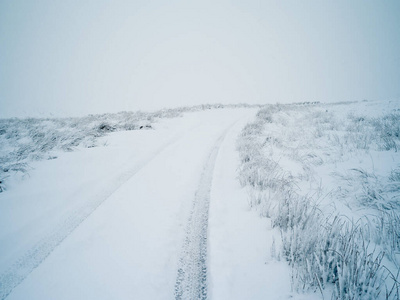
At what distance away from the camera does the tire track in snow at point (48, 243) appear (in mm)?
2544

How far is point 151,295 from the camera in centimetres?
240

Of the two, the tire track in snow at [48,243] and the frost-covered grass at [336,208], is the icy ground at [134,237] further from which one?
the frost-covered grass at [336,208]

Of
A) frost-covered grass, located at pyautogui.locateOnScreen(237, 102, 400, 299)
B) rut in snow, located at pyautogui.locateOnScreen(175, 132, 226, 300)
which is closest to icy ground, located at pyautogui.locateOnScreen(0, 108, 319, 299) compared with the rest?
rut in snow, located at pyautogui.locateOnScreen(175, 132, 226, 300)

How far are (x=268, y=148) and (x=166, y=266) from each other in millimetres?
6602

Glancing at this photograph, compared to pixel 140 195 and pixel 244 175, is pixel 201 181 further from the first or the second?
pixel 140 195

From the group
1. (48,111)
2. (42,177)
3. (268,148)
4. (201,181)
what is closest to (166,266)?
(201,181)

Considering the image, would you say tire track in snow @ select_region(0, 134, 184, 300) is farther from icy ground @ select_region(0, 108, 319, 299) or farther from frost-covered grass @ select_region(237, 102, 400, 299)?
frost-covered grass @ select_region(237, 102, 400, 299)

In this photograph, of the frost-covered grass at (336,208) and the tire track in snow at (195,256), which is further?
the tire track in snow at (195,256)

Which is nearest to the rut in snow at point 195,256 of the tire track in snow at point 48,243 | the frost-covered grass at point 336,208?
the frost-covered grass at point 336,208

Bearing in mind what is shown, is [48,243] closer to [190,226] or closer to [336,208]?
[190,226]

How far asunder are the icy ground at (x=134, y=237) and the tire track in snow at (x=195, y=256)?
1 centimetres

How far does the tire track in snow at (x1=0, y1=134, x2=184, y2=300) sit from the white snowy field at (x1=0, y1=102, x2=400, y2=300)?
2 centimetres

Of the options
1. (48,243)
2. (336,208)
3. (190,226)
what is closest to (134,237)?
(190,226)

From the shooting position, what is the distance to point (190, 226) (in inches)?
144
